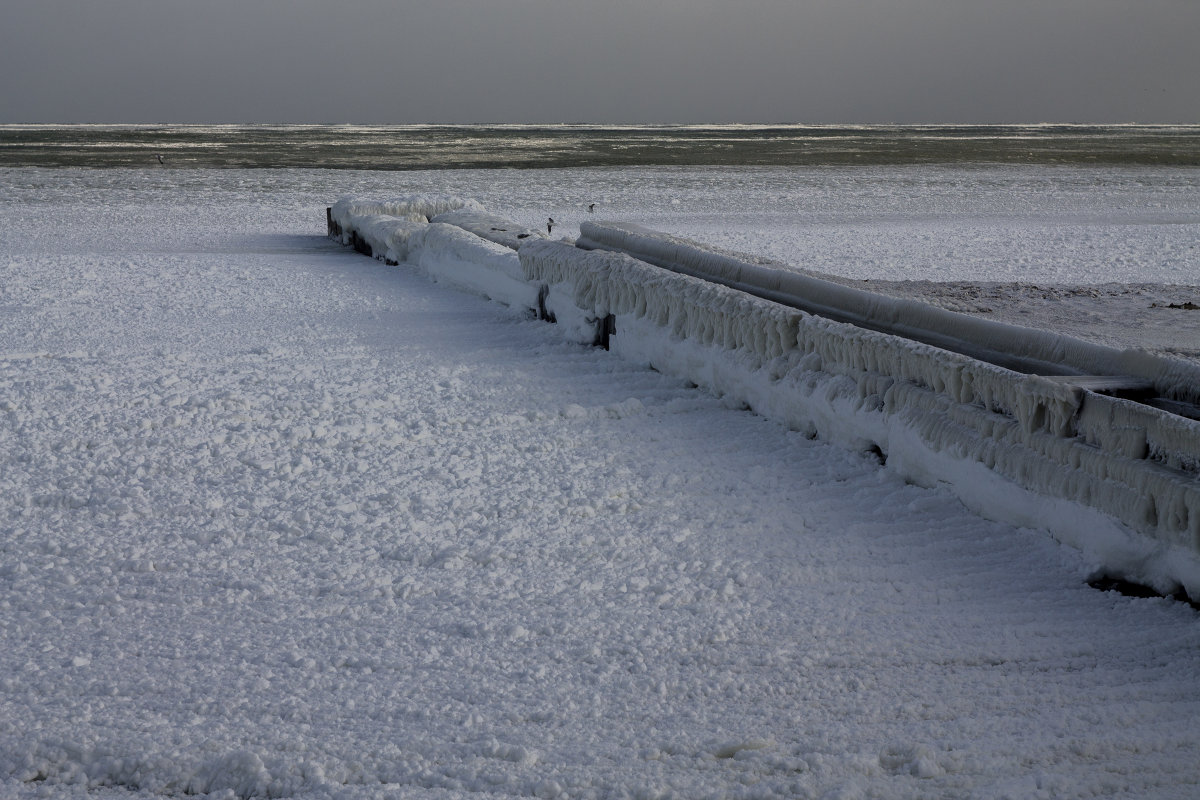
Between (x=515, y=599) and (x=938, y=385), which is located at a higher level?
(x=938, y=385)

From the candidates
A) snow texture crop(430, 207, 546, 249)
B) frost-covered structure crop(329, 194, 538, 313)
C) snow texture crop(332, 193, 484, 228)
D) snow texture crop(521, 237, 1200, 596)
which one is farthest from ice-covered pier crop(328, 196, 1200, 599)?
snow texture crop(332, 193, 484, 228)

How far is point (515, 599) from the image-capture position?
254cm


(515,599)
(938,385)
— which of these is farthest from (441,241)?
(515,599)

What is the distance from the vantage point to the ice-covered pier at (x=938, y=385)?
7.93 ft

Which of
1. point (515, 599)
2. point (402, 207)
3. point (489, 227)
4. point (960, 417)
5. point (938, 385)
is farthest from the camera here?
point (402, 207)

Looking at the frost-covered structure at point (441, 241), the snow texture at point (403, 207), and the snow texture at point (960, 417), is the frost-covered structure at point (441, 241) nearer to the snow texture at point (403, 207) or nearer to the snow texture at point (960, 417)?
the snow texture at point (403, 207)

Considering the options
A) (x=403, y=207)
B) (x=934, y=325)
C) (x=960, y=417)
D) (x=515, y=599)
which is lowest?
(x=515, y=599)

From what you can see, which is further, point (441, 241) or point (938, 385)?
point (441, 241)

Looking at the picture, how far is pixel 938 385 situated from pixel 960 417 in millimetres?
169

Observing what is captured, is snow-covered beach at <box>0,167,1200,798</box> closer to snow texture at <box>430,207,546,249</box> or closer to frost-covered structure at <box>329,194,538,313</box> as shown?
frost-covered structure at <box>329,194,538,313</box>

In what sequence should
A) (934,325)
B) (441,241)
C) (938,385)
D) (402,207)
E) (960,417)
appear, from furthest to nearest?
(402,207) < (441,241) < (934,325) < (938,385) < (960,417)

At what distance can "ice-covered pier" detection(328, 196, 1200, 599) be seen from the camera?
7.93 ft

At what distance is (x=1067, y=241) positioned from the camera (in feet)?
34.3

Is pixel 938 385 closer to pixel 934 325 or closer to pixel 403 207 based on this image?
pixel 934 325
